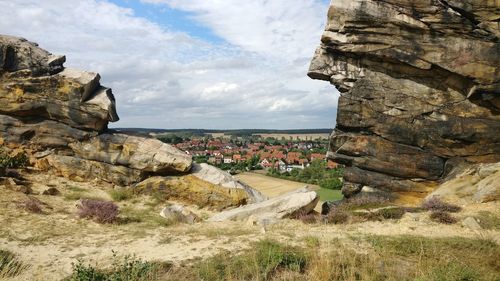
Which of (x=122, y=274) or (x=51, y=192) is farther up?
(x=122, y=274)

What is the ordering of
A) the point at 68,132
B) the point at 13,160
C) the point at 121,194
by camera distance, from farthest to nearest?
the point at 68,132, the point at 13,160, the point at 121,194

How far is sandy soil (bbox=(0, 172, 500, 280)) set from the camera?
11812 millimetres

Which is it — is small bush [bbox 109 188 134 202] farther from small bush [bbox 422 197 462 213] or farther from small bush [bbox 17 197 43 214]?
small bush [bbox 422 197 462 213]

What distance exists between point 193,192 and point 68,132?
8582 mm

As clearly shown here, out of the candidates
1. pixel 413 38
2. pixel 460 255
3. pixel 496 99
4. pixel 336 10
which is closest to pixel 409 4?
pixel 413 38

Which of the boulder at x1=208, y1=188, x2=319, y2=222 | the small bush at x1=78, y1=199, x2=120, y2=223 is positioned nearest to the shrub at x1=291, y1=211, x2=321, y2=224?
the boulder at x1=208, y1=188, x2=319, y2=222

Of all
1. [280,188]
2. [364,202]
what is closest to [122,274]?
[364,202]

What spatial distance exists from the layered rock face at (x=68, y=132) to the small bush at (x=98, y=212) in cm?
603

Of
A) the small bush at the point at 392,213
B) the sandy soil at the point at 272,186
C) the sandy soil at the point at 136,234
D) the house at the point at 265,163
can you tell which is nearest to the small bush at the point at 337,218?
the sandy soil at the point at 136,234

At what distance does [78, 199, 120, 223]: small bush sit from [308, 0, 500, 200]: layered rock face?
1175 cm

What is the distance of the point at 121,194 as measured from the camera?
22.9 meters

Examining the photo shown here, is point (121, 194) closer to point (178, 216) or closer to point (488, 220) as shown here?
point (178, 216)

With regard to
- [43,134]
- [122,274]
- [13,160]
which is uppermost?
[43,134]

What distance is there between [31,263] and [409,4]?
760 inches
